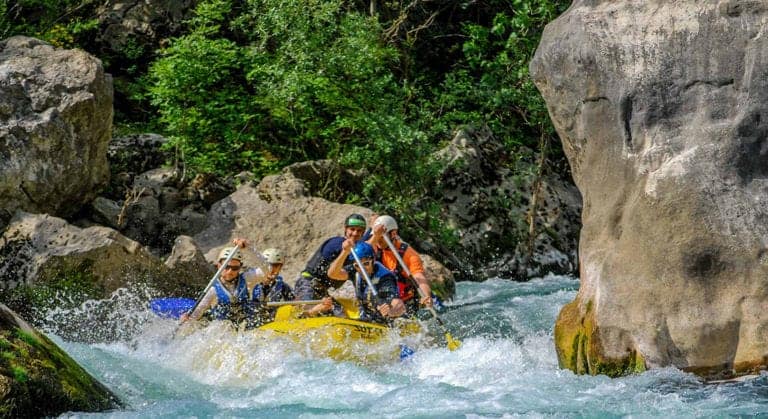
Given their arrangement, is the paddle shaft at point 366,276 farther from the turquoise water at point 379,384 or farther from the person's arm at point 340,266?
the turquoise water at point 379,384

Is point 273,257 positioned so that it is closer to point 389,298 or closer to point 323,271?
point 323,271

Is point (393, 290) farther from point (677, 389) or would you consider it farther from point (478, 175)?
point (478, 175)

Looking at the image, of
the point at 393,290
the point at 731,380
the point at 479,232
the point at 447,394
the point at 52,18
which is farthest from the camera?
the point at 52,18

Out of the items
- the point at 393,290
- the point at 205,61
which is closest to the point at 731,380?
the point at 393,290

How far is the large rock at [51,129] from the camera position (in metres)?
11.4

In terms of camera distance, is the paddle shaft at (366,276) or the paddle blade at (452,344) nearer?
the paddle blade at (452,344)

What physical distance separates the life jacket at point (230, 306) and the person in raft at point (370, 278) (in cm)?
80

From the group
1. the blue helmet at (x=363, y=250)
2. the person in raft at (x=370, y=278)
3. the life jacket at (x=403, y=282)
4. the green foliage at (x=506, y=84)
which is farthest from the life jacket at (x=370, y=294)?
the green foliage at (x=506, y=84)

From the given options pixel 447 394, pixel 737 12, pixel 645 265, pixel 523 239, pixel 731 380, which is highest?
pixel 737 12

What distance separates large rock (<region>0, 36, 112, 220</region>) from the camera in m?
11.4

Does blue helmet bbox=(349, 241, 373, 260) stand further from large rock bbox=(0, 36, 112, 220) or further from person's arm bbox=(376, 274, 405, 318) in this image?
large rock bbox=(0, 36, 112, 220)

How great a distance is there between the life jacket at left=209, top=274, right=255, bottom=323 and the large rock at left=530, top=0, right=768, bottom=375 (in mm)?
3135

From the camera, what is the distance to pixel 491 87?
47.2 ft

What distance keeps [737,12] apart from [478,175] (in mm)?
8282
